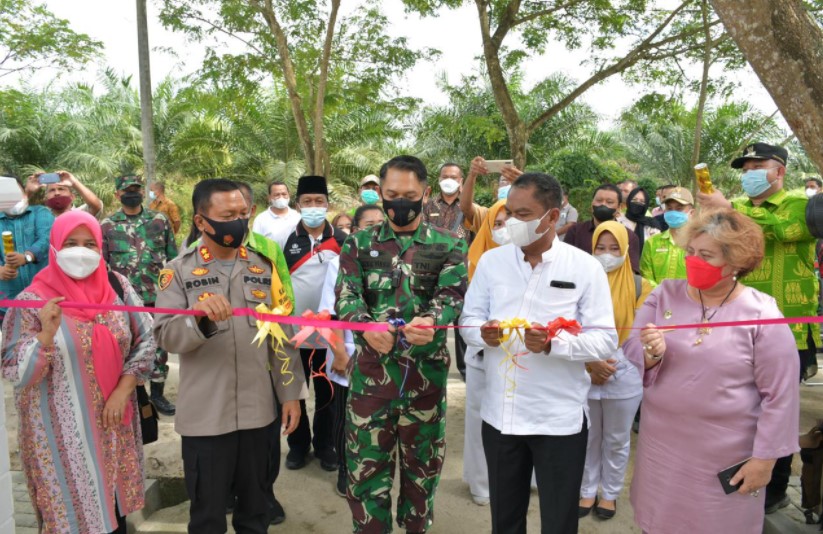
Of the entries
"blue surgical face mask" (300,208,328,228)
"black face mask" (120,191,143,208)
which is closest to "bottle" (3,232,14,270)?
"black face mask" (120,191,143,208)

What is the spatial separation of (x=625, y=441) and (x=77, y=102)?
27.7m

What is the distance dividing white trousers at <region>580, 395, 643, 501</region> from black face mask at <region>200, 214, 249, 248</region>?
7.98 ft

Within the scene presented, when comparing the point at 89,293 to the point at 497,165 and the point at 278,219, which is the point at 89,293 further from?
the point at 278,219

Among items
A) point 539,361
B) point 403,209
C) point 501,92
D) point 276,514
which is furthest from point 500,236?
point 501,92

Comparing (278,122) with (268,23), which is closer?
(268,23)

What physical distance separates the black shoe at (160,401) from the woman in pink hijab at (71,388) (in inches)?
105

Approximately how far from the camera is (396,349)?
2.90 metres

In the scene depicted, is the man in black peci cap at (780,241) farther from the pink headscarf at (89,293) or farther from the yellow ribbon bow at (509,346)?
the pink headscarf at (89,293)

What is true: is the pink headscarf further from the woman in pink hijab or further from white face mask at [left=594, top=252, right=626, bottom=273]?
white face mask at [left=594, top=252, right=626, bottom=273]

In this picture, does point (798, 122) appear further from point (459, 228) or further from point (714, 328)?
point (459, 228)

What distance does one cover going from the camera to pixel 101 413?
288cm

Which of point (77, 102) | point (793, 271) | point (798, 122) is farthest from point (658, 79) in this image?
point (77, 102)

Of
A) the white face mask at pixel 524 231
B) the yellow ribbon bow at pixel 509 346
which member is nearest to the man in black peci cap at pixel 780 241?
the white face mask at pixel 524 231

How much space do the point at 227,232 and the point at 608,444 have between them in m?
2.70
